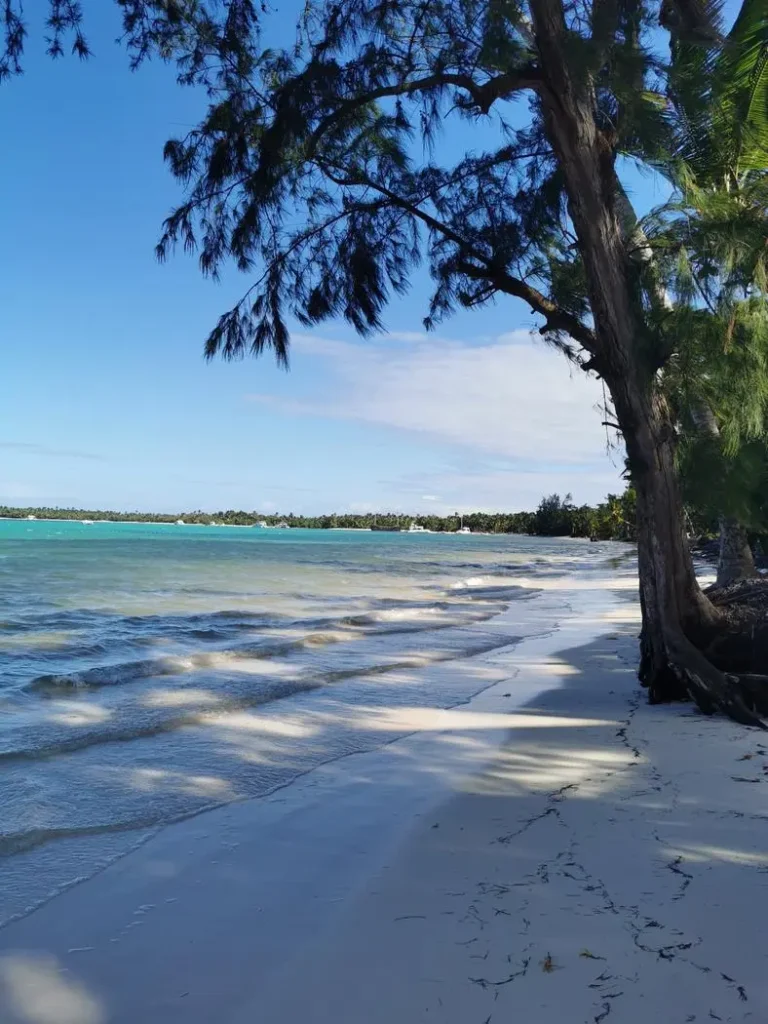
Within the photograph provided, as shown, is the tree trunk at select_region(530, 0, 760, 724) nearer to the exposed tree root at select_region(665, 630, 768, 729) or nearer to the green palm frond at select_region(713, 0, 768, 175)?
the exposed tree root at select_region(665, 630, 768, 729)

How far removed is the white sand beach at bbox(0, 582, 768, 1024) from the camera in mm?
2154

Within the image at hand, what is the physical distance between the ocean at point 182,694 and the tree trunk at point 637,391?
2.04 meters

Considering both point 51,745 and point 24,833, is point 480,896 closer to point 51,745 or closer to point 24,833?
point 24,833

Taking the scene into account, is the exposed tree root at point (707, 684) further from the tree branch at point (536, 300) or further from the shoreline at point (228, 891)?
the tree branch at point (536, 300)

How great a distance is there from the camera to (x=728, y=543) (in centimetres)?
1030

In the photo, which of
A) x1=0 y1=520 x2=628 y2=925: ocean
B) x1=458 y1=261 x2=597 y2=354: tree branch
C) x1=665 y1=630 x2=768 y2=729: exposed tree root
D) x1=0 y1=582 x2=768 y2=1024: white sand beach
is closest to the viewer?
x1=0 y1=582 x2=768 y2=1024: white sand beach

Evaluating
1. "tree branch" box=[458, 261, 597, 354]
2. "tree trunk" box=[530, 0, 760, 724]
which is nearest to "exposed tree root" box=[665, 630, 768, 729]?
"tree trunk" box=[530, 0, 760, 724]

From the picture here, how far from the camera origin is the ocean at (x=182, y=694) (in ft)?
12.7

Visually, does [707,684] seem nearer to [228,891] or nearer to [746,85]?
[228,891]

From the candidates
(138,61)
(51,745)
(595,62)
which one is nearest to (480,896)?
(51,745)

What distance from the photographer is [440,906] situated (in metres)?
2.70

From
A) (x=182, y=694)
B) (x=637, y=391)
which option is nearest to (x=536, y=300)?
(x=637, y=391)

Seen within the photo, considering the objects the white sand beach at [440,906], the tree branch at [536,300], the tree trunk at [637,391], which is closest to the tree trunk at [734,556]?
the tree trunk at [637,391]

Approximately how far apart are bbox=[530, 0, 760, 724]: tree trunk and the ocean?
6.71ft
